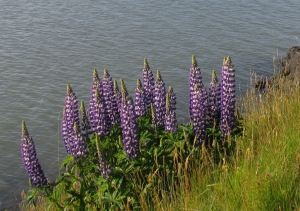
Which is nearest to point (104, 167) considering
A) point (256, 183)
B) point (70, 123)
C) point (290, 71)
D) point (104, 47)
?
point (70, 123)

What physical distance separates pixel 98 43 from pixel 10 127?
5569mm

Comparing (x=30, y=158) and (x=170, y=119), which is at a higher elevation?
(x=170, y=119)

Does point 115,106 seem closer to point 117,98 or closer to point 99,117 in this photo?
point 117,98

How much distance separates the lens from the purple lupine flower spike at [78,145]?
21.1ft

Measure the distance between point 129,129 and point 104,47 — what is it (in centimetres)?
1082

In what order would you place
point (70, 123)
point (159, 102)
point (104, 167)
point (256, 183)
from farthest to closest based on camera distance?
1. point (159, 102)
2. point (70, 123)
3. point (104, 167)
4. point (256, 183)

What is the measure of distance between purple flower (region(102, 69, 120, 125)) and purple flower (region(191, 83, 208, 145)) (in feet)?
3.16

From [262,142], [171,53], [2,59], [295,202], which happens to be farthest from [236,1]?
[295,202]

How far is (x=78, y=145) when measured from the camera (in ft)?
21.2

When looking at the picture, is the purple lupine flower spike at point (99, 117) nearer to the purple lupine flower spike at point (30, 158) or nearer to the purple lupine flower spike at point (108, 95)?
the purple lupine flower spike at point (108, 95)

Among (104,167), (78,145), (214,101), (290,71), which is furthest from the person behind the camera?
(290,71)

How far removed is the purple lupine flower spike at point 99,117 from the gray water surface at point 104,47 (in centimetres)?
385

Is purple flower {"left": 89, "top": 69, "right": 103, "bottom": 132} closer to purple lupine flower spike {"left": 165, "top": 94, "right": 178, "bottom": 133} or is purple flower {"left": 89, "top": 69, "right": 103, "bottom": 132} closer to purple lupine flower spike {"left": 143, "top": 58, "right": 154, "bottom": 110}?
purple lupine flower spike {"left": 143, "top": 58, "right": 154, "bottom": 110}

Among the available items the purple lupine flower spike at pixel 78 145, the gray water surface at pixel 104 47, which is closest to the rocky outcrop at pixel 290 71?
the gray water surface at pixel 104 47
